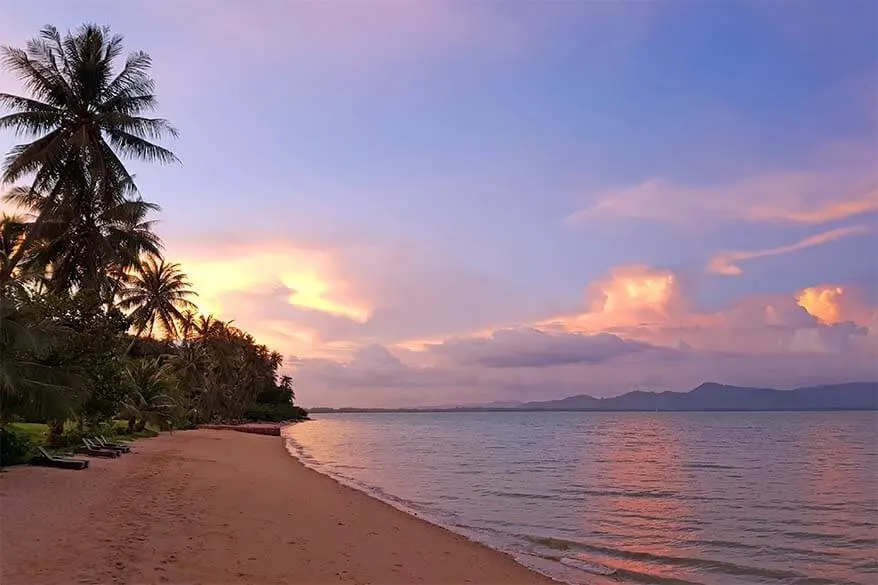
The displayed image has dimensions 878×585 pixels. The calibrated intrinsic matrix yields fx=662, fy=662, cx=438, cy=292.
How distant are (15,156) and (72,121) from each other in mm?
2336

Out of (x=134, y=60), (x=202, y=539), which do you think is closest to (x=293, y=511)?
(x=202, y=539)

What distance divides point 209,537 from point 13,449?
9.84 m

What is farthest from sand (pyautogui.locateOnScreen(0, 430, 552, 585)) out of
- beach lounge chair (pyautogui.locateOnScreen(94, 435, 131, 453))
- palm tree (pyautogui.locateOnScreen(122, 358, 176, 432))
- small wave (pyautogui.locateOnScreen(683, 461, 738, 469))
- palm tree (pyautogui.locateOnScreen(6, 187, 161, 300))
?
small wave (pyautogui.locateOnScreen(683, 461, 738, 469))

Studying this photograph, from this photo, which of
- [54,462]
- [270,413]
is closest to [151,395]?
[54,462]

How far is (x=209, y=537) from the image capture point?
10.7 meters

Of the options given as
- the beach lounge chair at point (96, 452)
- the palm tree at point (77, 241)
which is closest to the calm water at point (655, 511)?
the beach lounge chair at point (96, 452)

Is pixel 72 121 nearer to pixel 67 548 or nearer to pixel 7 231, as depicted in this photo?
pixel 7 231

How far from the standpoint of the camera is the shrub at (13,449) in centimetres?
1690

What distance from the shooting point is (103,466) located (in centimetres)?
2005

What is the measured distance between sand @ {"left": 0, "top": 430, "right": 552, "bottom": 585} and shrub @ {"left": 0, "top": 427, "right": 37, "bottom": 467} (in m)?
0.64

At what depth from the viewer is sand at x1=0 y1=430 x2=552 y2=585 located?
8.59 meters

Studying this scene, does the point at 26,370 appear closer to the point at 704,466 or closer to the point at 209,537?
the point at 209,537

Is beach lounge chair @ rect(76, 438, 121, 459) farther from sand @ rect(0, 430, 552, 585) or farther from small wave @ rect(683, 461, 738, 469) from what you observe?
small wave @ rect(683, 461, 738, 469)

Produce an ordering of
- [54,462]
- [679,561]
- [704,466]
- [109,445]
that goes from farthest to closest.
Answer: [704,466] → [109,445] → [54,462] → [679,561]
